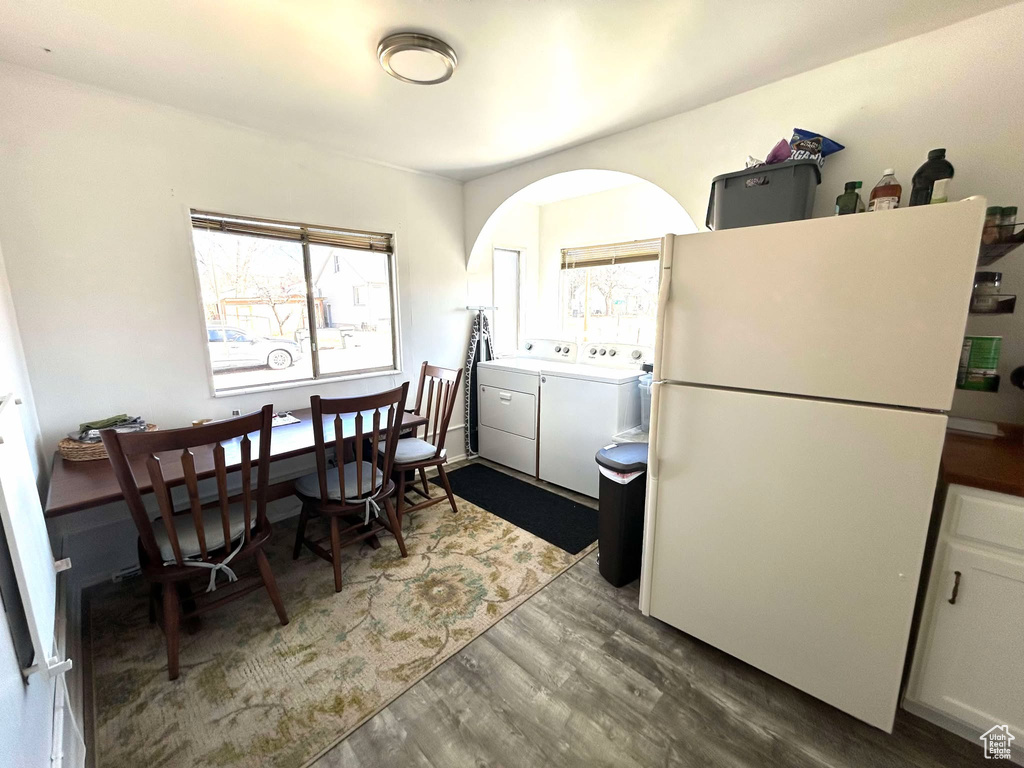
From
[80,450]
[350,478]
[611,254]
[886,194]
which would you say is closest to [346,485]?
[350,478]

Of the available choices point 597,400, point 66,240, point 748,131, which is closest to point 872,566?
point 597,400

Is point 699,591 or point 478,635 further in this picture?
point 478,635

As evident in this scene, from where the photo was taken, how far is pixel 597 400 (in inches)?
107

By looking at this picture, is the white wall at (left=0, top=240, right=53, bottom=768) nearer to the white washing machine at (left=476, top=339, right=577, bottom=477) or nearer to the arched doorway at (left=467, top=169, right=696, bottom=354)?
the white washing machine at (left=476, top=339, right=577, bottom=477)

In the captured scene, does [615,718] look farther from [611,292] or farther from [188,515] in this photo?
[611,292]

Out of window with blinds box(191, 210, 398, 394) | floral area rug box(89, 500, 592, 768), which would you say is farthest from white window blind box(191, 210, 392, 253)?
floral area rug box(89, 500, 592, 768)

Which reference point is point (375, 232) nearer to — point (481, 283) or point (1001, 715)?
point (481, 283)

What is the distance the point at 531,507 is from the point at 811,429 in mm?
1908

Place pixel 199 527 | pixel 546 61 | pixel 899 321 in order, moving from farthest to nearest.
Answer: pixel 546 61
pixel 199 527
pixel 899 321

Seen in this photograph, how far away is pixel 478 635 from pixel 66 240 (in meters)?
2.62

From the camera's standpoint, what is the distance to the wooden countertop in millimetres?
1128

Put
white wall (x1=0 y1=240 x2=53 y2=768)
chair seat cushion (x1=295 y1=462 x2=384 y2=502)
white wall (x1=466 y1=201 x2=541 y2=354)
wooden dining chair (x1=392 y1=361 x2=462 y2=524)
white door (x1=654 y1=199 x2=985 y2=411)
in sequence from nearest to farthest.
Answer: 1. white wall (x1=0 y1=240 x2=53 y2=768)
2. white door (x1=654 y1=199 x2=985 y2=411)
3. chair seat cushion (x1=295 y1=462 x2=384 y2=502)
4. wooden dining chair (x1=392 y1=361 x2=462 y2=524)
5. white wall (x1=466 y1=201 x2=541 y2=354)

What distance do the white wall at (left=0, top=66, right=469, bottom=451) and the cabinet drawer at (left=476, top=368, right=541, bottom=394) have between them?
1441 millimetres

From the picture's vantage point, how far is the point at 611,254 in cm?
352
